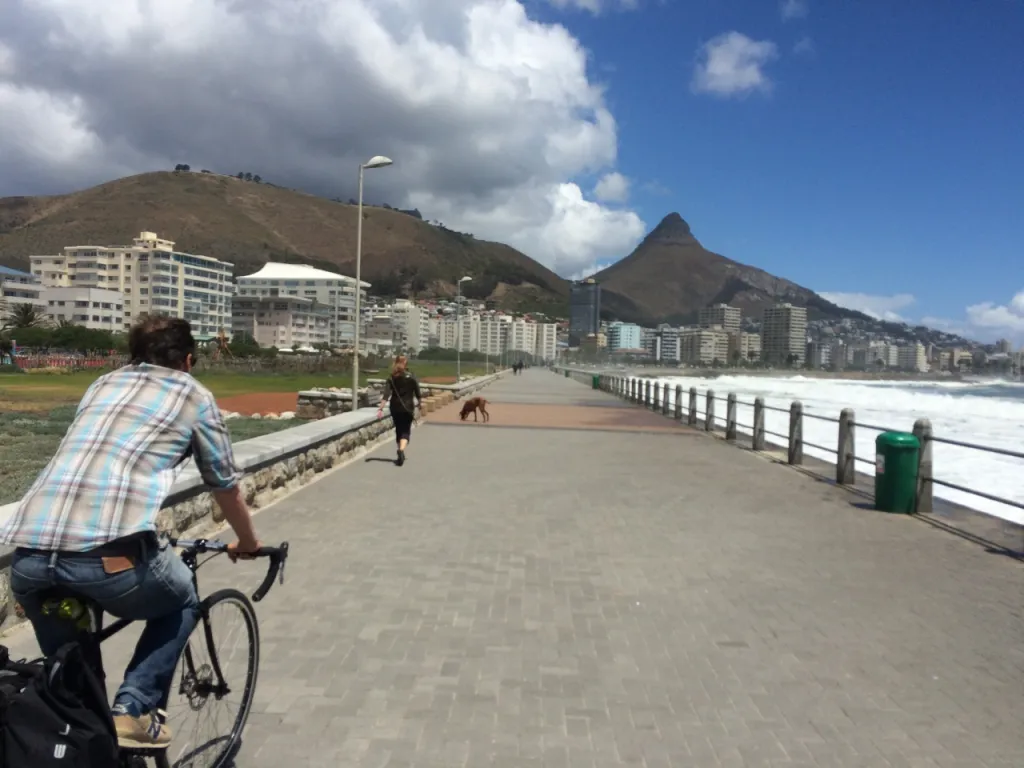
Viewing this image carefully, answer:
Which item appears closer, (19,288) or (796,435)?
(796,435)

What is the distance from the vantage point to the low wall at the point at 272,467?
19.7 feet

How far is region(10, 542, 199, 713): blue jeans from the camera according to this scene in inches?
90.5

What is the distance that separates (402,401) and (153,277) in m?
72.9

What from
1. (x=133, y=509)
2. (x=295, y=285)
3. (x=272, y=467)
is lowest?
(x=272, y=467)

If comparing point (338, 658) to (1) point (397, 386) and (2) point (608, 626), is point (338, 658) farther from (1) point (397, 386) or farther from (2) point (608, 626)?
(1) point (397, 386)

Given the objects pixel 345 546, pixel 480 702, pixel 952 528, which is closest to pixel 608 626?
pixel 480 702

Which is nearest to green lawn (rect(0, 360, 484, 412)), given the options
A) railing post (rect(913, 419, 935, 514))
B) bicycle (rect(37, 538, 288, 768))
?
railing post (rect(913, 419, 935, 514))

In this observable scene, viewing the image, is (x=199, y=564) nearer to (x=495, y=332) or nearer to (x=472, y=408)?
(x=472, y=408)

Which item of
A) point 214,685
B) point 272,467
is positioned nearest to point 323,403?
point 272,467

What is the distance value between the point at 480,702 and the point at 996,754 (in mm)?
2198

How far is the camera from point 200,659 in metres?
3.01

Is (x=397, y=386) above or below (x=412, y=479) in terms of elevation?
above

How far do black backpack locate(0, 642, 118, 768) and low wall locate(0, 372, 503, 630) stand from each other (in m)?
1.98

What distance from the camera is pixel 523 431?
20.0 meters
